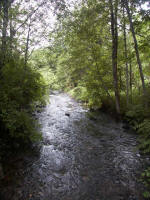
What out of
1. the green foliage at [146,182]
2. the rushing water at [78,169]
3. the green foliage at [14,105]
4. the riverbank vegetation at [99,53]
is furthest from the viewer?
the riverbank vegetation at [99,53]

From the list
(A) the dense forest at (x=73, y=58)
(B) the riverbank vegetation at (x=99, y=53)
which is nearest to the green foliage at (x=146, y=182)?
(A) the dense forest at (x=73, y=58)

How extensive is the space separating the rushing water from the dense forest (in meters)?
0.65

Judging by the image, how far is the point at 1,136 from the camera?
205 inches

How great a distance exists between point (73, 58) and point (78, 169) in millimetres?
9440

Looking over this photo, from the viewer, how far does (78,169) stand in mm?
4879

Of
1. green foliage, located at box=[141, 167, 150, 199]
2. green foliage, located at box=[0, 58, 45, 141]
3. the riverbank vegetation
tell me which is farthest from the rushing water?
the riverbank vegetation

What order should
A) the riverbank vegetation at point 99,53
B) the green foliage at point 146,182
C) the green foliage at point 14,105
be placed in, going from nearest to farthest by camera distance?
the green foliage at point 146,182
the green foliage at point 14,105
the riverbank vegetation at point 99,53

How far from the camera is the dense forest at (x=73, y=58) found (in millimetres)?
5406

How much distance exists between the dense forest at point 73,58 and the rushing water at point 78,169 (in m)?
0.65

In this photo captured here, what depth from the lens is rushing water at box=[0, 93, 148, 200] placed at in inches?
146

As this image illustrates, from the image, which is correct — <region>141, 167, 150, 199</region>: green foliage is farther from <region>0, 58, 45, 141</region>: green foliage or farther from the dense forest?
<region>0, 58, 45, 141</region>: green foliage

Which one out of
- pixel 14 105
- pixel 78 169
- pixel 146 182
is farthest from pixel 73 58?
pixel 146 182

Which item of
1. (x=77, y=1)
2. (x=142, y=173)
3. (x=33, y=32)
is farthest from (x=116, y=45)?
(x=142, y=173)

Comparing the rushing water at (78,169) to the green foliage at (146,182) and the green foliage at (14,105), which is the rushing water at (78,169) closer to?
the green foliage at (146,182)
